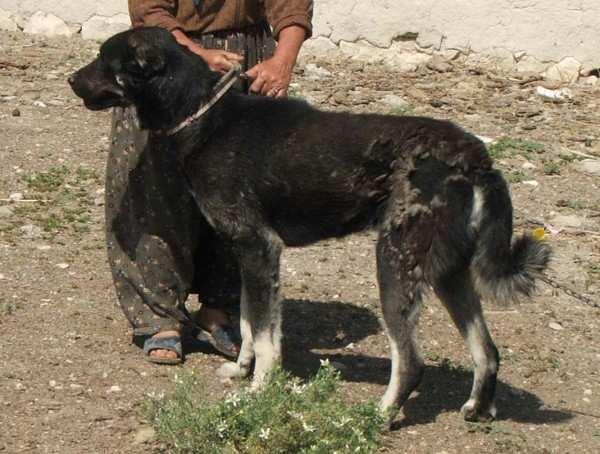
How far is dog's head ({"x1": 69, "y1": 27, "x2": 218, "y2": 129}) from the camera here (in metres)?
5.21

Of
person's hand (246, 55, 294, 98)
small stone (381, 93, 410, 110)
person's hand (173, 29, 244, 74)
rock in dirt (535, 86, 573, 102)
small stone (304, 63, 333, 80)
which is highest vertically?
person's hand (173, 29, 244, 74)

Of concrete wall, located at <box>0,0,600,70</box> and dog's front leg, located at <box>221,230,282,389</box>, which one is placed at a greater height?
concrete wall, located at <box>0,0,600,70</box>

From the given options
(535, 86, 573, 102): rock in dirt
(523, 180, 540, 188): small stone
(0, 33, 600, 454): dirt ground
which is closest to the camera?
(0, 33, 600, 454): dirt ground

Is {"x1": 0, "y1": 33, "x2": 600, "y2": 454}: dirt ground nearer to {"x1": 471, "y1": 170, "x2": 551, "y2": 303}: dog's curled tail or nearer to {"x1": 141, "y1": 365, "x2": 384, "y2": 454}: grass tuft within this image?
{"x1": 141, "y1": 365, "x2": 384, "y2": 454}: grass tuft

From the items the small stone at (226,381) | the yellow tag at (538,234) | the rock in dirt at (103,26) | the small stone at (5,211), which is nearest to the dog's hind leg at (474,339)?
the yellow tag at (538,234)

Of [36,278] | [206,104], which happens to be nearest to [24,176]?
[36,278]

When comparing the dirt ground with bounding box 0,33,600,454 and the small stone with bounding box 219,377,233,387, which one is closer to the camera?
the dirt ground with bounding box 0,33,600,454

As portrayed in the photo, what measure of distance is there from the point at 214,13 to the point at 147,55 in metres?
0.54

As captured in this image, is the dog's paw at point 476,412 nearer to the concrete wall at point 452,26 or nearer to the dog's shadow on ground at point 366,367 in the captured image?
the dog's shadow on ground at point 366,367

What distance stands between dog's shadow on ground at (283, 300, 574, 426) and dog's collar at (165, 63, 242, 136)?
1.26 metres

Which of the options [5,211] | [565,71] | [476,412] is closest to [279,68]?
[476,412]

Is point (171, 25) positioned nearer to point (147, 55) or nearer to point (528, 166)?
point (147, 55)

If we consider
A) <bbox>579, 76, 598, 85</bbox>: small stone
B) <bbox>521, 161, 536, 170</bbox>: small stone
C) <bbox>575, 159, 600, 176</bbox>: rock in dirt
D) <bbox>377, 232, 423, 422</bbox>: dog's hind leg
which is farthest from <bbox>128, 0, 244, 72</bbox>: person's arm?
<bbox>579, 76, 598, 85</bbox>: small stone

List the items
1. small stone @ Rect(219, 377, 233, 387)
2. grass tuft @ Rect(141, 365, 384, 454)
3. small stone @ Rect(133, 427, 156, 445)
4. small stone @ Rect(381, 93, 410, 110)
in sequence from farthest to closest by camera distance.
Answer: small stone @ Rect(381, 93, 410, 110) → small stone @ Rect(219, 377, 233, 387) → small stone @ Rect(133, 427, 156, 445) → grass tuft @ Rect(141, 365, 384, 454)
